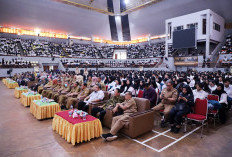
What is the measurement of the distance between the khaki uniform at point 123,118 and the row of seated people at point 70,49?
788 inches

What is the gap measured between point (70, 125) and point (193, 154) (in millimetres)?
2571

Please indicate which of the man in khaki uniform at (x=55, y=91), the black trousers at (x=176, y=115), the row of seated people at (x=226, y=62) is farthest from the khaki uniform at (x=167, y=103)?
the row of seated people at (x=226, y=62)

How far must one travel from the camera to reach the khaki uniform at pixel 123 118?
352 cm

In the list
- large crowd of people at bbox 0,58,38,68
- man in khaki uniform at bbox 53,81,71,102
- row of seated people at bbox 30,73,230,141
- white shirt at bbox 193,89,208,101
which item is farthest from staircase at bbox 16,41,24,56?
white shirt at bbox 193,89,208,101

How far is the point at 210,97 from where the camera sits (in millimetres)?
4637

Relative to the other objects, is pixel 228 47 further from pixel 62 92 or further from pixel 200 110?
pixel 62 92

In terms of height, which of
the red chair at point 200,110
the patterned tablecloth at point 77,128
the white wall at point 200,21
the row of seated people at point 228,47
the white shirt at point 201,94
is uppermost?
the white wall at point 200,21

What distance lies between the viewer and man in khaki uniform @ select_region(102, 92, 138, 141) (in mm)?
3482

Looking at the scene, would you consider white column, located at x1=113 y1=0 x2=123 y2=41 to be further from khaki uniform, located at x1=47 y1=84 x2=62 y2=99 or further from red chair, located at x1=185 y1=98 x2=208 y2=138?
red chair, located at x1=185 y1=98 x2=208 y2=138

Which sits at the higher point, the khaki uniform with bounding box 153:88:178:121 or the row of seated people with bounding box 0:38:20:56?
the row of seated people with bounding box 0:38:20:56

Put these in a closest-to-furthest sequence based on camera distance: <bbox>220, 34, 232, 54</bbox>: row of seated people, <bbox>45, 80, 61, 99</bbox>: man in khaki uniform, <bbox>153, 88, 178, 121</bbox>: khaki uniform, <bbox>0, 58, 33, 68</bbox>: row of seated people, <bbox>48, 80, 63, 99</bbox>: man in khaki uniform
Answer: <bbox>153, 88, 178, 121</bbox>: khaki uniform → <bbox>48, 80, 63, 99</bbox>: man in khaki uniform → <bbox>45, 80, 61, 99</bbox>: man in khaki uniform → <bbox>0, 58, 33, 68</bbox>: row of seated people → <bbox>220, 34, 232, 54</bbox>: row of seated people

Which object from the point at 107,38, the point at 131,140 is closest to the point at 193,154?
the point at 131,140

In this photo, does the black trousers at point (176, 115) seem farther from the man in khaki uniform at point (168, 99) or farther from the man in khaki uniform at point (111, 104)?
the man in khaki uniform at point (111, 104)

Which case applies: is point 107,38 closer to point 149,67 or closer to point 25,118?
point 149,67
